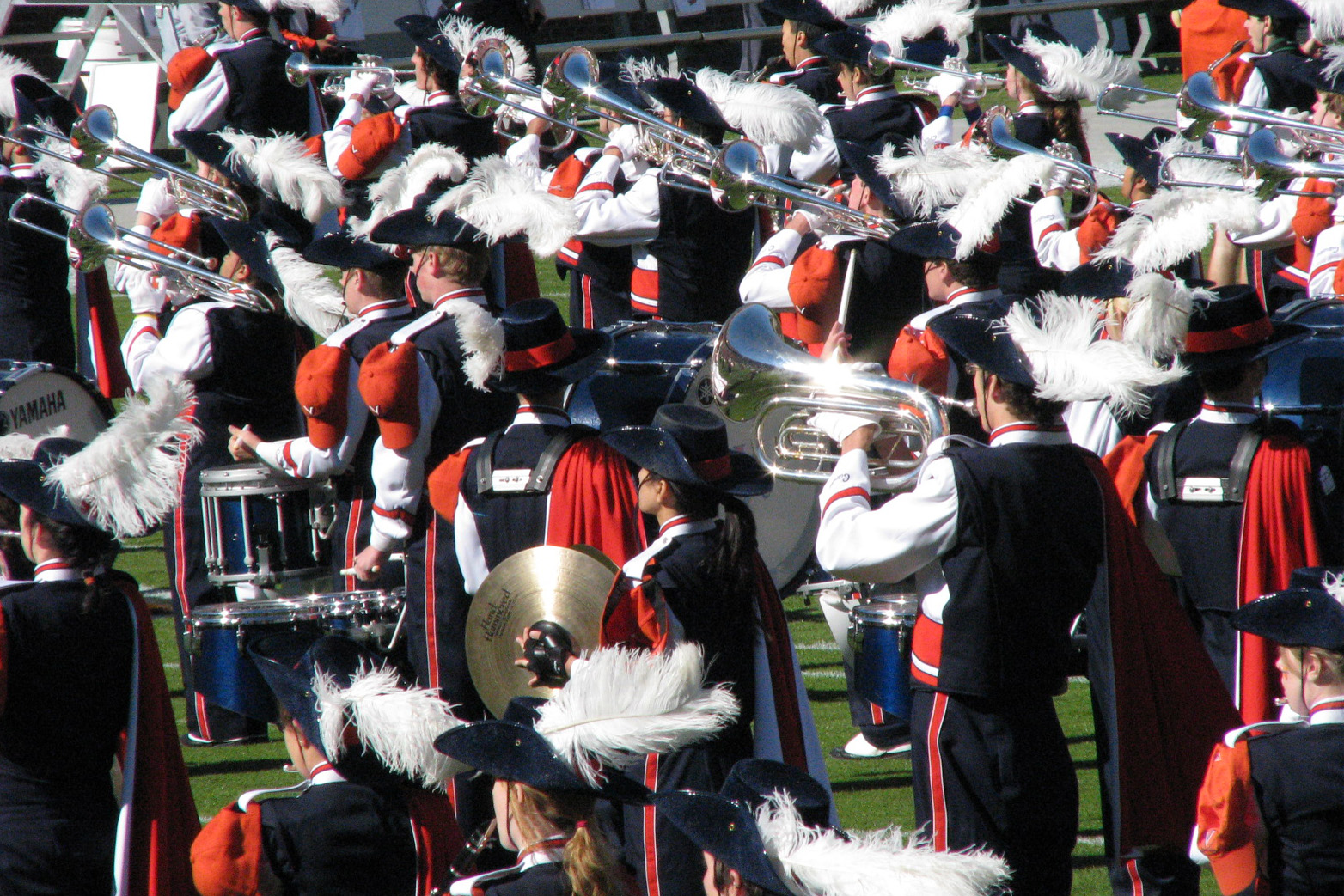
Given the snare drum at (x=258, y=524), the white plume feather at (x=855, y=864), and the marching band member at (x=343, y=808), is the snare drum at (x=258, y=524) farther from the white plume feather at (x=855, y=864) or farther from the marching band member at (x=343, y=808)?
the white plume feather at (x=855, y=864)

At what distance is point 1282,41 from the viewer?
25.1 ft

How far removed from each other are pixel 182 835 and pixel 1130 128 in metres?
12.4

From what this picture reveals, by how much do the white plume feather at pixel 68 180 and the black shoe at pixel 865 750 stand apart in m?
3.72

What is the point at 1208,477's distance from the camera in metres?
4.51

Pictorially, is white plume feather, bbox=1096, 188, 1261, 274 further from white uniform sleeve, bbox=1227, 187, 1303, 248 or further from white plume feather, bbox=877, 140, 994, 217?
white uniform sleeve, bbox=1227, 187, 1303, 248

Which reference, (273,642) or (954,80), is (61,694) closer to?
(273,642)

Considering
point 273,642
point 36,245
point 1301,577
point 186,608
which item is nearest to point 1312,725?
point 1301,577

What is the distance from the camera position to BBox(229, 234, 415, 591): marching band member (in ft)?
17.5

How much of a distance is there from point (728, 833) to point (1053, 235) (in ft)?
13.4

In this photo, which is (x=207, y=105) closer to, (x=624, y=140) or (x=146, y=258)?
(x=624, y=140)

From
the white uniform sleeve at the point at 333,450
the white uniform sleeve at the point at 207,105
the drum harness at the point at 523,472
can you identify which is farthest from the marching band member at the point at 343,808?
the white uniform sleeve at the point at 207,105

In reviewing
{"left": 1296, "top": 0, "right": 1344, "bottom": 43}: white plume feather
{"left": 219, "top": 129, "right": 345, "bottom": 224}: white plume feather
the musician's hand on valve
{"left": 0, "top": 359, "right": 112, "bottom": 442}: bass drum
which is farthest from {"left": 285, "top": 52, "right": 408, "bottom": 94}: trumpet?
the musician's hand on valve

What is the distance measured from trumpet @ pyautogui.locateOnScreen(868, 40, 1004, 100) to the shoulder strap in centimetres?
358

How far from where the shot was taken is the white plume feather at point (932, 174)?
19.1 feet
